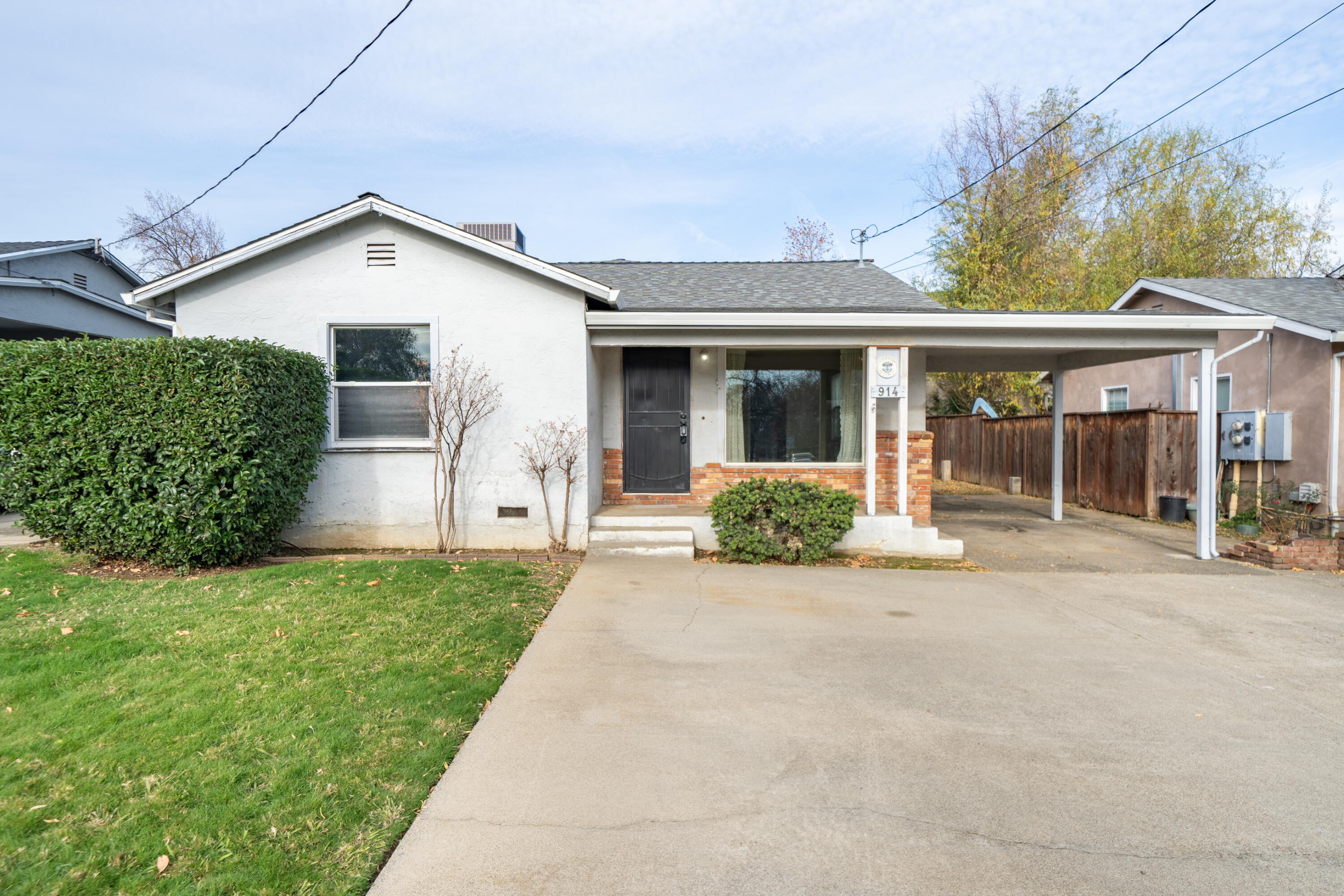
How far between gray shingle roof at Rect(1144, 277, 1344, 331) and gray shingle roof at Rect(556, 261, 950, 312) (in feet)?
17.6

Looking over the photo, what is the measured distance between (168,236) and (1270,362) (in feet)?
108

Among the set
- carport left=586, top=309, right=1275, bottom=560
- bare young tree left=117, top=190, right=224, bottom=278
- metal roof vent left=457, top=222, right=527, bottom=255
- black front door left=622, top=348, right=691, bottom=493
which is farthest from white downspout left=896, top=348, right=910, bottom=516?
bare young tree left=117, top=190, right=224, bottom=278

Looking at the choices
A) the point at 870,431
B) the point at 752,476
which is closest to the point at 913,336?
the point at 870,431

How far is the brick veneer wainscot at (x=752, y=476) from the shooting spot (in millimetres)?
9047

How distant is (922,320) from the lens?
7.78m

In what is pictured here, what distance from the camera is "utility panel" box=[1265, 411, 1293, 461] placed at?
10297 mm

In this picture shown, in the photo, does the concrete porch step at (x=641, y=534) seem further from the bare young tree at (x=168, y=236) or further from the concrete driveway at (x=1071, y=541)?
the bare young tree at (x=168, y=236)

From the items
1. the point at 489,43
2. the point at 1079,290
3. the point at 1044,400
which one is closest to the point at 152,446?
the point at 489,43

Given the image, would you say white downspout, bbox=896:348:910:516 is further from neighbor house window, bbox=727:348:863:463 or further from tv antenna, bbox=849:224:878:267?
tv antenna, bbox=849:224:878:267

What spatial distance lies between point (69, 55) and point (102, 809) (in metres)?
14.1

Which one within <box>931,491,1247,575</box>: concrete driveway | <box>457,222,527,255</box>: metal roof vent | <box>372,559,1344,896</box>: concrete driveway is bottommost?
<box>372,559,1344,896</box>: concrete driveway

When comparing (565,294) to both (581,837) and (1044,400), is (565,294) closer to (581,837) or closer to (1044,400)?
(581,837)

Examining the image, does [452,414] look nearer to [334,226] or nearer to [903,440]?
[334,226]

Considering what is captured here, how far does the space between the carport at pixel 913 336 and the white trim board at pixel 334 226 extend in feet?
2.75
